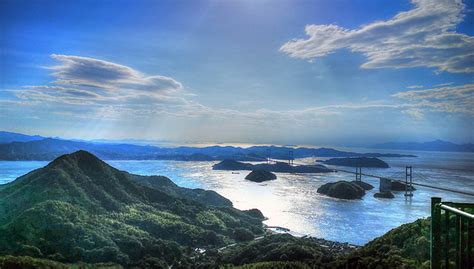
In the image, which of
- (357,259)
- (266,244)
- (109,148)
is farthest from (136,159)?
(357,259)

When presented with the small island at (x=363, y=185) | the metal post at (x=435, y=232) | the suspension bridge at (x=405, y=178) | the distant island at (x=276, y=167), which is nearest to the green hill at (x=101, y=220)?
the metal post at (x=435, y=232)

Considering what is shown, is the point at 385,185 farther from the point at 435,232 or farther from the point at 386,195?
the point at 435,232

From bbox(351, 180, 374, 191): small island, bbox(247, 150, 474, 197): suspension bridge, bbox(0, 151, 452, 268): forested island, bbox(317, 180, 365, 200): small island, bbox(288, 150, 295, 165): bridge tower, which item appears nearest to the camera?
bbox(0, 151, 452, 268): forested island

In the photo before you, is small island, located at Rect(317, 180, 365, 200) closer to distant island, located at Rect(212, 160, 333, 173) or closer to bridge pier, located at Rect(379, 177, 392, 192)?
bridge pier, located at Rect(379, 177, 392, 192)

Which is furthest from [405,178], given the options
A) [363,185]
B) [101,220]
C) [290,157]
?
[101,220]

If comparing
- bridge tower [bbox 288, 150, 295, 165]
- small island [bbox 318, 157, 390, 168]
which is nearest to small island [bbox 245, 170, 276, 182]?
bridge tower [bbox 288, 150, 295, 165]
